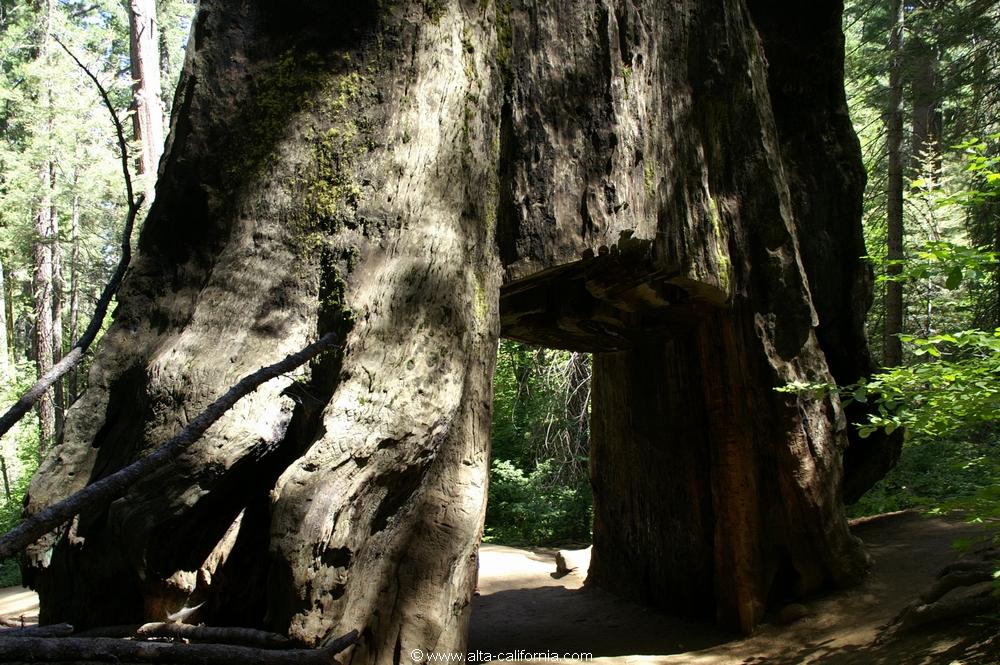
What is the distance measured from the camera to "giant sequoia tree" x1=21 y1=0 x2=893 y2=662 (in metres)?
2.80

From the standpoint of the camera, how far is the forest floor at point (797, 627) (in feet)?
16.8

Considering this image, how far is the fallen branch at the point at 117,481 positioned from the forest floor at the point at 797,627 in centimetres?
433

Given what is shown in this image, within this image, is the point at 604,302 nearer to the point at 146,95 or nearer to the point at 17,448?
the point at 146,95

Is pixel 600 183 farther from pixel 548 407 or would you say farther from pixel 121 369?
pixel 548 407

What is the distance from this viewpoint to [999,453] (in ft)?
30.1

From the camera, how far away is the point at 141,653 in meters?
1.79

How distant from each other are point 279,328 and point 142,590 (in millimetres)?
1083

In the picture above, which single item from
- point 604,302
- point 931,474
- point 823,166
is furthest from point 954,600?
point 931,474

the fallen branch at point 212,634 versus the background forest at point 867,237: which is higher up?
the background forest at point 867,237

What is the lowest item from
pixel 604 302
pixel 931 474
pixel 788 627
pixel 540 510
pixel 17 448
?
pixel 788 627

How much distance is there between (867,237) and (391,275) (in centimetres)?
1535

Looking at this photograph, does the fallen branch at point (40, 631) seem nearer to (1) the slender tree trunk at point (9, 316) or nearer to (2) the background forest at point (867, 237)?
(2) the background forest at point (867, 237)

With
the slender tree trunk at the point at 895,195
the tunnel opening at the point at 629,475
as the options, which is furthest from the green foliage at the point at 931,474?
the tunnel opening at the point at 629,475

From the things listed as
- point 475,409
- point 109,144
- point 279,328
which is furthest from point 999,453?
point 109,144
